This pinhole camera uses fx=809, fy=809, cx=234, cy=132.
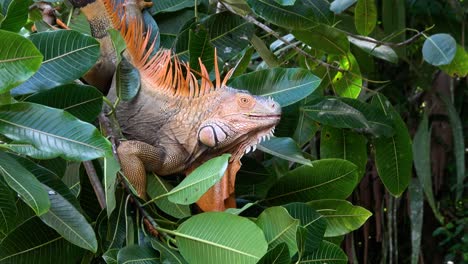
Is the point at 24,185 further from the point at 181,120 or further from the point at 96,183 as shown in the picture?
the point at 181,120

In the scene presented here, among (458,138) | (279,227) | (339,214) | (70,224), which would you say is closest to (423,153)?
(458,138)

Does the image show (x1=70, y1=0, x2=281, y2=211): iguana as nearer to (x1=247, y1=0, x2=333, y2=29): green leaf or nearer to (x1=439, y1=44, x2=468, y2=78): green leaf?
(x1=247, y1=0, x2=333, y2=29): green leaf

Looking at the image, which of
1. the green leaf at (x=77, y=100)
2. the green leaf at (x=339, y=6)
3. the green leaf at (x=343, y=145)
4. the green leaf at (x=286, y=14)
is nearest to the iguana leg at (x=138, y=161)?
the green leaf at (x=77, y=100)

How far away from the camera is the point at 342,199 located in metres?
1.50

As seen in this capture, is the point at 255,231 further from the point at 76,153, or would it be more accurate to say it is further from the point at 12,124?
the point at 12,124

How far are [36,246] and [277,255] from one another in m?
0.42

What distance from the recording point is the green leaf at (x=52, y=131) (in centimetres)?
114

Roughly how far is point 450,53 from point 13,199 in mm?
1156

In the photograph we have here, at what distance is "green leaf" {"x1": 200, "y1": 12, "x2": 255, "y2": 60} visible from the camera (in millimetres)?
1757

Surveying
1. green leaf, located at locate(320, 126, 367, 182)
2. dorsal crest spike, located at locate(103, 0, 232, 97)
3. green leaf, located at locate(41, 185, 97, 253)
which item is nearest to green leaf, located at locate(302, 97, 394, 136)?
green leaf, located at locate(320, 126, 367, 182)

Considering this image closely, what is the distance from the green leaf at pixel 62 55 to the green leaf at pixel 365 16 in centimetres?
90

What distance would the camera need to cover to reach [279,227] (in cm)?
120

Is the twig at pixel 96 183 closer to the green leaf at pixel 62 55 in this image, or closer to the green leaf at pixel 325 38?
the green leaf at pixel 62 55

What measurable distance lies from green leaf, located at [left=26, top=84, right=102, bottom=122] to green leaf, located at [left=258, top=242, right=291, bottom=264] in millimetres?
407
